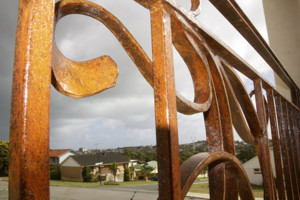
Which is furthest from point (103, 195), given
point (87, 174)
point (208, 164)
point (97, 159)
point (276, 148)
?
point (208, 164)

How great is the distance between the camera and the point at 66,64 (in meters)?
0.43

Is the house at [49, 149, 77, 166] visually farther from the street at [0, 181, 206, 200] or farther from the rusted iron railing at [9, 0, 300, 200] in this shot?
the rusted iron railing at [9, 0, 300, 200]

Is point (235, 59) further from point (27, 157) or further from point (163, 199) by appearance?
point (27, 157)

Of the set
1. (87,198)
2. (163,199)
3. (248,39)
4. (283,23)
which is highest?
(283,23)

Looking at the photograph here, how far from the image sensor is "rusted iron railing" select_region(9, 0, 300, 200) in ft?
0.98

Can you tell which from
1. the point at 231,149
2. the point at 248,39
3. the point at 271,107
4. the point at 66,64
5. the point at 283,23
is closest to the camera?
the point at 66,64

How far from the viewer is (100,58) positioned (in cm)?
47

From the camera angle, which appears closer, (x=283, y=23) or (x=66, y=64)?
(x=66, y=64)

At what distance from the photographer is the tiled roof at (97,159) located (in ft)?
153

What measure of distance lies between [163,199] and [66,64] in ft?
1.11

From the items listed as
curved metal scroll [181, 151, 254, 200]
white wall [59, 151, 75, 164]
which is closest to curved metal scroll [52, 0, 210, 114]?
curved metal scroll [181, 151, 254, 200]

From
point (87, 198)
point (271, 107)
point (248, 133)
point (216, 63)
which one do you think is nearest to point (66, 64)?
point (216, 63)

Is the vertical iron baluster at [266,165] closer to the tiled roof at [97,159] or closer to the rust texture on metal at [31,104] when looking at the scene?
the rust texture on metal at [31,104]

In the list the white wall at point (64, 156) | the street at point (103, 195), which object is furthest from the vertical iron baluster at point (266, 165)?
the white wall at point (64, 156)
